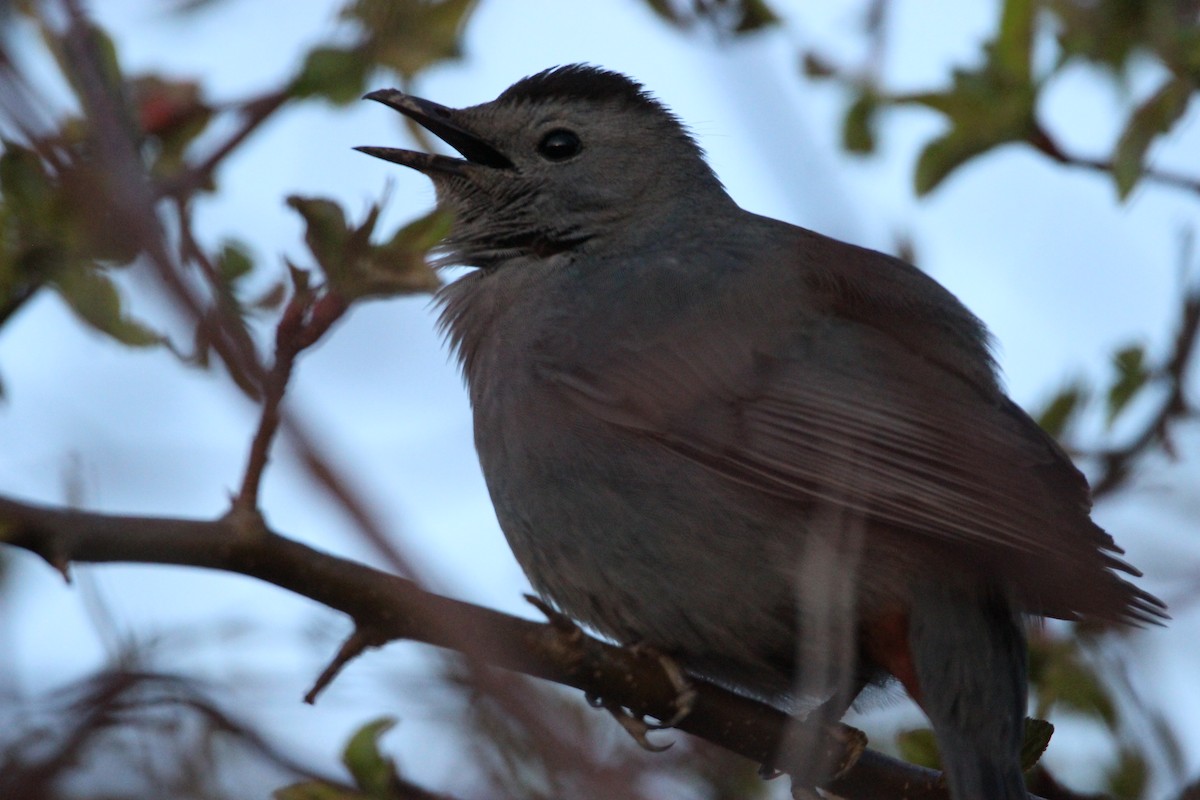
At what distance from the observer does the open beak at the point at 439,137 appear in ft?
17.8

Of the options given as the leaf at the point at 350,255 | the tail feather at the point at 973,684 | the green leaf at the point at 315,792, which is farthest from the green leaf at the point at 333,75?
the tail feather at the point at 973,684

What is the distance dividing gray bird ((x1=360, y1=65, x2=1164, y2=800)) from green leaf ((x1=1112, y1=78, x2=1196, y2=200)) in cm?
71

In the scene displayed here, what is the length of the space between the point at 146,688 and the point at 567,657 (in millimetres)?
1059

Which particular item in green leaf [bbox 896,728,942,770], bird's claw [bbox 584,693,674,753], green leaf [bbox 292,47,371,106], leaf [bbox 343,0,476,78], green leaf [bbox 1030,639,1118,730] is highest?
leaf [bbox 343,0,476,78]

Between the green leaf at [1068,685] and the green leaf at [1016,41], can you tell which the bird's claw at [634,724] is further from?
the green leaf at [1016,41]

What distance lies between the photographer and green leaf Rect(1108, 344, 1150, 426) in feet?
17.4

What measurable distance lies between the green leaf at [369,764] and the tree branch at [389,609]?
0.48 metres

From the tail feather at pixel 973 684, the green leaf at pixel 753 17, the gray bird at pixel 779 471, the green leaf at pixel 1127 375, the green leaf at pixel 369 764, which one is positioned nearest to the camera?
the green leaf at pixel 369 764

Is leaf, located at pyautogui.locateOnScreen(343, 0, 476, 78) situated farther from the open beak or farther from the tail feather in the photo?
the tail feather

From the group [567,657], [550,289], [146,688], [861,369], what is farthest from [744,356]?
[146,688]

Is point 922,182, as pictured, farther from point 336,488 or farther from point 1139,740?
point 336,488

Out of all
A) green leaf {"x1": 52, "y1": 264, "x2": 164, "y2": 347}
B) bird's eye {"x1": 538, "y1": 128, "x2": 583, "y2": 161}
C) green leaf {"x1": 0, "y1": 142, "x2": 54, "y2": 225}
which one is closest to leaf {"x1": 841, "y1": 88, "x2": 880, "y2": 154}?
bird's eye {"x1": 538, "y1": 128, "x2": 583, "y2": 161}

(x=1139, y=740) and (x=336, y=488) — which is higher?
(x=1139, y=740)

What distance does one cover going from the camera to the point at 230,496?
321 centimetres
